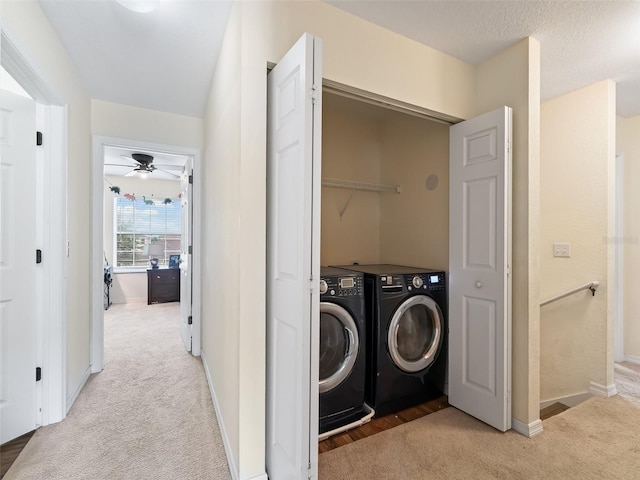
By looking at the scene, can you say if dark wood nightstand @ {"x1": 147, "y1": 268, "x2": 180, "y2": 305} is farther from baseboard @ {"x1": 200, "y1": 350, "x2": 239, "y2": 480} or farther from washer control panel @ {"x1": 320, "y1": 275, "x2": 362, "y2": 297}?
washer control panel @ {"x1": 320, "y1": 275, "x2": 362, "y2": 297}

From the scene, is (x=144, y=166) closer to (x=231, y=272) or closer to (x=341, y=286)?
(x=231, y=272)

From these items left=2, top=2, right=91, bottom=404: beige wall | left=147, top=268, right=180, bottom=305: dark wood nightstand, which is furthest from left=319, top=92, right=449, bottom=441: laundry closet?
left=147, top=268, right=180, bottom=305: dark wood nightstand

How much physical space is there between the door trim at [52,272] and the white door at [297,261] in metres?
1.62

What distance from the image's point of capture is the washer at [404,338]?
2.13 meters

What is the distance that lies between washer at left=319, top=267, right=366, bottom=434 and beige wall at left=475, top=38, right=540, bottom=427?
3.32ft

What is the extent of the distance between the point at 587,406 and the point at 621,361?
4.79ft

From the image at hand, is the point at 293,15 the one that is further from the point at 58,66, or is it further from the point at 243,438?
the point at 243,438

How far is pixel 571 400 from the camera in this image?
8.59 feet

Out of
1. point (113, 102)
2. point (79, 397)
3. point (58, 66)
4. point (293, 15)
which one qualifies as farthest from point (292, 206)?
point (113, 102)

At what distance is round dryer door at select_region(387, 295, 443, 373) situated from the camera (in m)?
2.20

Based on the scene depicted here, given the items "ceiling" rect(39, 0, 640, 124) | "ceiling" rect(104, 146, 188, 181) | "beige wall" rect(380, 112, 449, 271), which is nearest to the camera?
"ceiling" rect(39, 0, 640, 124)

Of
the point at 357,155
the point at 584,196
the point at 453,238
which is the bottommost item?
the point at 453,238

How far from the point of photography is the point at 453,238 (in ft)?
7.54

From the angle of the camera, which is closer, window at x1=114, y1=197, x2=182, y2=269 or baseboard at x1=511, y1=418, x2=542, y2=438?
baseboard at x1=511, y1=418, x2=542, y2=438
